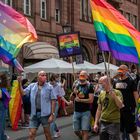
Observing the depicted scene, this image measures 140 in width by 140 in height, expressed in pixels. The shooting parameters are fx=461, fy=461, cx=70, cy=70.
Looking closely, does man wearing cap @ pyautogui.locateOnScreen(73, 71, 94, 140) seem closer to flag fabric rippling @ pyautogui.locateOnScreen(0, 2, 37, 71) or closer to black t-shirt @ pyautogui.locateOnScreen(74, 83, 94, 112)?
black t-shirt @ pyautogui.locateOnScreen(74, 83, 94, 112)

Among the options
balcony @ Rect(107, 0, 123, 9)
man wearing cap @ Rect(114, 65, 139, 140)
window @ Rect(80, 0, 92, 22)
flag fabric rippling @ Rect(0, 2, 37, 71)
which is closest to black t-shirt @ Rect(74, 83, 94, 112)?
man wearing cap @ Rect(114, 65, 139, 140)

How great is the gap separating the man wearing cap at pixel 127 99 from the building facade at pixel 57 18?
1664 centimetres

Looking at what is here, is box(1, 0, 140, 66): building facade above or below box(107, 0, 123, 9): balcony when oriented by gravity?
below

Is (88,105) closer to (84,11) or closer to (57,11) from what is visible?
(57,11)

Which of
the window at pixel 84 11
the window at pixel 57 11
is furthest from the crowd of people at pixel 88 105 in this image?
the window at pixel 84 11

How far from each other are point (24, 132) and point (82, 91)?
407 centimetres

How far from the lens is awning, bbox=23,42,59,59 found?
1031 inches

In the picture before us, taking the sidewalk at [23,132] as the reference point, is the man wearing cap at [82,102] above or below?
above

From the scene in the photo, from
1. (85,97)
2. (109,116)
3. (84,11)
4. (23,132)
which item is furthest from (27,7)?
(109,116)

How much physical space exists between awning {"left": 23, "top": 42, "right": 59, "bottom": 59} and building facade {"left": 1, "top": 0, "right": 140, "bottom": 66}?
0.18 metres

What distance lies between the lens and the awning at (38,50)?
26.2 m

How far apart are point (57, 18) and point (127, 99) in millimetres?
22050

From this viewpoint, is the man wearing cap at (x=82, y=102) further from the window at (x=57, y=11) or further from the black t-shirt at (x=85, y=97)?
A: the window at (x=57, y=11)

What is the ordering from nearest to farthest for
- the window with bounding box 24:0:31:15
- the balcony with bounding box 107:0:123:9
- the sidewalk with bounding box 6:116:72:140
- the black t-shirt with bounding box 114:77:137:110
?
the black t-shirt with bounding box 114:77:137:110
the sidewalk with bounding box 6:116:72:140
the window with bounding box 24:0:31:15
the balcony with bounding box 107:0:123:9
